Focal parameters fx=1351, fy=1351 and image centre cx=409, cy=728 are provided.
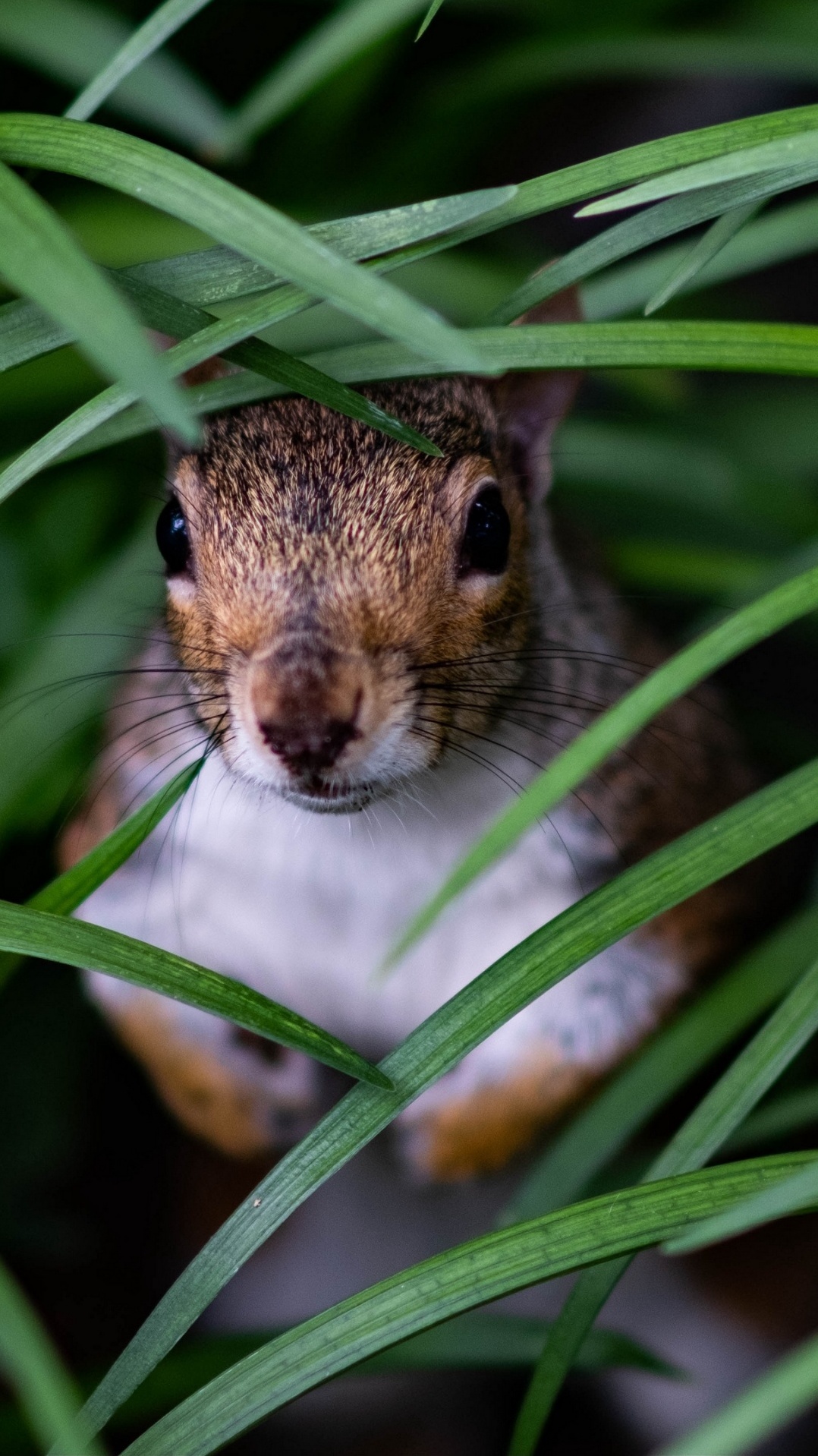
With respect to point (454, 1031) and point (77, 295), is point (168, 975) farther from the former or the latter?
point (77, 295)

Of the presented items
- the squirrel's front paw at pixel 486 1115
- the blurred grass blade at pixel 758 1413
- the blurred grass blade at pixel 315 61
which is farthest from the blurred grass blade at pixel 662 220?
the squirrel's front paw at pixel 486 1115

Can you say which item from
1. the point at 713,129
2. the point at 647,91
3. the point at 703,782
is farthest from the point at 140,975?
the point at 647,91

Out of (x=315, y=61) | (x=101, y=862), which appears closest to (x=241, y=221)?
(x=101, y=862)

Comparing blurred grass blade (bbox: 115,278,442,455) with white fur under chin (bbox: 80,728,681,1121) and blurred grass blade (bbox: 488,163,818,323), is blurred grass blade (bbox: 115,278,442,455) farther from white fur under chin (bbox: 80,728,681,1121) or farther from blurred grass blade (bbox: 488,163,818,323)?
white fur under chin (bbox: 80,728,681,1121)

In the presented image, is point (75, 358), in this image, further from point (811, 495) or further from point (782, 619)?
point (782, 619)

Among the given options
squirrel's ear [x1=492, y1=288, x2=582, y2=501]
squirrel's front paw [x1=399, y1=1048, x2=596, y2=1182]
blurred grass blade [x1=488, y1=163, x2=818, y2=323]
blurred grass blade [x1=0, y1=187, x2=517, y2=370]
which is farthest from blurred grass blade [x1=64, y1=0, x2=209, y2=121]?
squirrel's front paw [x1=399, y1=1048, x2=596, y2=1182]

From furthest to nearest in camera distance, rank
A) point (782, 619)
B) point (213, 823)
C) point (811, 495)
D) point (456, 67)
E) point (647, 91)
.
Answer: point (647, 91)
point (456, 67)
point (811, 495)
point (213, 823)
point (782, 619)
